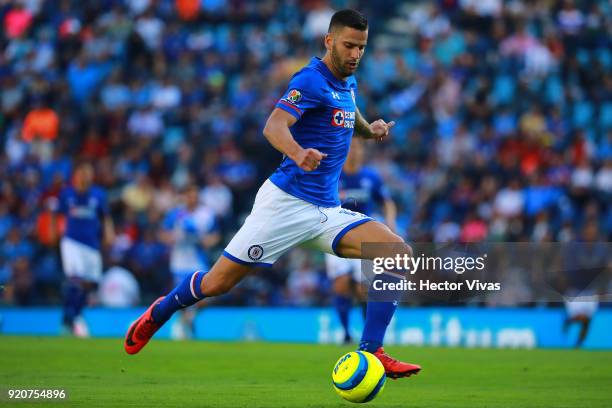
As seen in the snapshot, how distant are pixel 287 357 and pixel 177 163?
9.39m

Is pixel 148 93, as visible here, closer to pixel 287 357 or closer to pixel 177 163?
pixel 177 163

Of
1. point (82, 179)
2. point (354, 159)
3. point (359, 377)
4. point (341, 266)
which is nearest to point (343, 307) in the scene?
point (341, 266)

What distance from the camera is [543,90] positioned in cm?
2112

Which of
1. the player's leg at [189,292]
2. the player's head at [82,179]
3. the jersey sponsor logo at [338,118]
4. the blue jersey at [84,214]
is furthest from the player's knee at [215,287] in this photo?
the blue jersey at [84,214]

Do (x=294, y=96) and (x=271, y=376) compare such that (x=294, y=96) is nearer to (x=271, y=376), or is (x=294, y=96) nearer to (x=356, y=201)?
(x=271, y=376)

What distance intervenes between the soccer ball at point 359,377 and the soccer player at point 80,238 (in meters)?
9.92

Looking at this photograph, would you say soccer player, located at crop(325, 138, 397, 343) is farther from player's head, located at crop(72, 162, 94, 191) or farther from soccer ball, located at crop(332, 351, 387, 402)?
soccer ball, located at crop(332, 351, 387, 402)

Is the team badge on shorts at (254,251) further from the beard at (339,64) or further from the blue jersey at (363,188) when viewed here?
the blue jersey at (363,188)

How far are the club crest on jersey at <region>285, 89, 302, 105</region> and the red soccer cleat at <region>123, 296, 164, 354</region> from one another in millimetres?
2247

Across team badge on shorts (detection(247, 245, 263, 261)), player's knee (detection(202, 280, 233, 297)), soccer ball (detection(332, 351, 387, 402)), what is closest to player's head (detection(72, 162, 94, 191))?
player's knee (detection(202, 280, 233, 297))

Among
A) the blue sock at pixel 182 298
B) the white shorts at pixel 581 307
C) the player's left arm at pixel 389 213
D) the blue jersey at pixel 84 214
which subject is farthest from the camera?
the blue jersey at pixel 84 214

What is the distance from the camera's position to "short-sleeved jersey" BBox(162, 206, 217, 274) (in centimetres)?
1848

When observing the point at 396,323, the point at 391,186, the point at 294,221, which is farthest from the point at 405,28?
the point at 294,221

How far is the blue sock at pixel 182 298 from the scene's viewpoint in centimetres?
881
